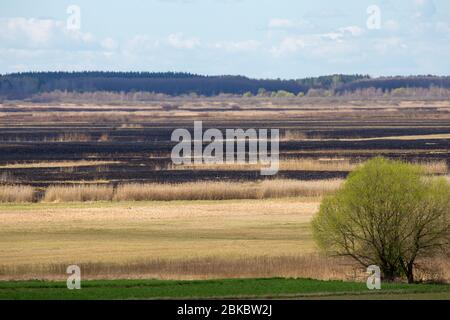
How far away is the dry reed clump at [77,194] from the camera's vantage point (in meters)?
50.7

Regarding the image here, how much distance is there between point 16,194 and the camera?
167ft

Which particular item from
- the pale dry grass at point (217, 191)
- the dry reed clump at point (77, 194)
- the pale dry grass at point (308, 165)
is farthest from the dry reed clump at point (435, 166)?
the dry reed clump at point (77, 194)

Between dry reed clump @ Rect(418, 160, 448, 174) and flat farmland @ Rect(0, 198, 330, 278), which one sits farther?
dry reed clump @ Rect(418, 160, 448, 174)

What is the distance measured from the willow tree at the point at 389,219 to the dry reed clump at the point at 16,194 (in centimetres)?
2270

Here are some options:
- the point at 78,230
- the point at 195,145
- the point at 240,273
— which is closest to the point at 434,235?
the point at 240,273

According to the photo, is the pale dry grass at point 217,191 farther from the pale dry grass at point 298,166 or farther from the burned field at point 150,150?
the pale dry grass at point 298,166

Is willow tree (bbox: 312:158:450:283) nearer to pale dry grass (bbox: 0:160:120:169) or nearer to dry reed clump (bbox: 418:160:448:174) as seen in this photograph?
dry reed clump (bbox: 418:160:448:174)

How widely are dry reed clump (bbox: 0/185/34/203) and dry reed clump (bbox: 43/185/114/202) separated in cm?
72

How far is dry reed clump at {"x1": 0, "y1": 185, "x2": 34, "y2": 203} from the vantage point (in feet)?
165

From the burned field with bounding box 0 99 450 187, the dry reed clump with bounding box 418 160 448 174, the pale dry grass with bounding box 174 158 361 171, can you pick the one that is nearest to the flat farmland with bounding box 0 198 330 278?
the burned field with bounding box 0 99 450 187

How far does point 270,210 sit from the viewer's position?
46.4 m
